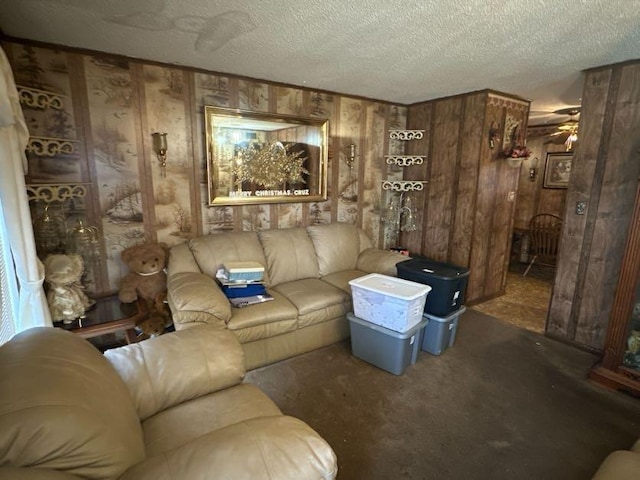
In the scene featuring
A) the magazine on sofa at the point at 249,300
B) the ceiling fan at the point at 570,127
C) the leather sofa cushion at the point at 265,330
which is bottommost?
the leather sofa cushion at the point at 265,330

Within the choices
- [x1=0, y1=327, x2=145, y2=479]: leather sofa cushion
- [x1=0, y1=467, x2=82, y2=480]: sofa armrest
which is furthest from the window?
[x1=0, y1=467, x2=82, y2=480]: sofa armrest

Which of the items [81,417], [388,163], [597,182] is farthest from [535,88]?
[81,417]

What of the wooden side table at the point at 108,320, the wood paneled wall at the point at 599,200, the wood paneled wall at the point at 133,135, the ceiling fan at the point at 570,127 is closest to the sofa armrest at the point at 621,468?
the wood paneled wall at the point at 599,200

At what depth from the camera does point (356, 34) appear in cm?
204

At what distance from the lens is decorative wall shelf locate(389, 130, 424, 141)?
152 inches

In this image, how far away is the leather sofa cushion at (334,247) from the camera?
3318 mm

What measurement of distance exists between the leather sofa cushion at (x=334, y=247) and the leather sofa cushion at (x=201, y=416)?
1904 millimetres

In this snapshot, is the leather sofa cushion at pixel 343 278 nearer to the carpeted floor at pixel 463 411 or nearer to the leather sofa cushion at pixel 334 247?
the leather sofa cushion at pixel 334 247

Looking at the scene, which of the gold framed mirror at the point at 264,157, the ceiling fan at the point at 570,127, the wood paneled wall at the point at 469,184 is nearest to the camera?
the gold framed mirror at the point at 264,157

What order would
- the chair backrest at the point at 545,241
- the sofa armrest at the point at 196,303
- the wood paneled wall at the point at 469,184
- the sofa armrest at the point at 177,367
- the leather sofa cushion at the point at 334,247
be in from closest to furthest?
the sofa armrest at the point at 177,367, the sofa armrest at the point at 196,303, the leather sofa cushion at the point at 334,247, the wood paneled wall at the point at 469,184, the chair backrest at the point at 545,241

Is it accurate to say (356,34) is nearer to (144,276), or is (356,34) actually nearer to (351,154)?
(351,154)

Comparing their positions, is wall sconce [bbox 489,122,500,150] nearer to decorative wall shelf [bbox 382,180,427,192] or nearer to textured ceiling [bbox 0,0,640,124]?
textured ceiling [bbox 0,0,640,124]

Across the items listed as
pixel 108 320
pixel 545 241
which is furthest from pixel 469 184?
pixel 108 320

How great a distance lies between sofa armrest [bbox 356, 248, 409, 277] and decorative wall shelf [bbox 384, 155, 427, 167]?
45.4 inches
